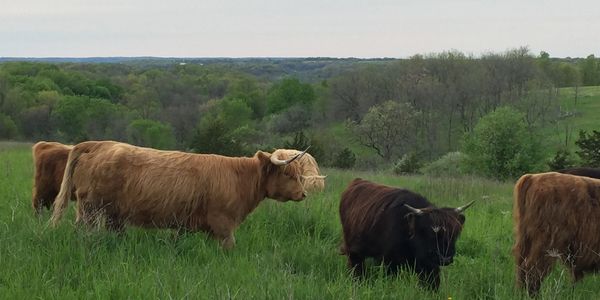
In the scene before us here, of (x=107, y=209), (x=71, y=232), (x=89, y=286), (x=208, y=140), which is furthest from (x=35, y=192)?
(x=208, y=140)

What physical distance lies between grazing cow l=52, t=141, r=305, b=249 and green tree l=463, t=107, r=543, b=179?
3983 cm

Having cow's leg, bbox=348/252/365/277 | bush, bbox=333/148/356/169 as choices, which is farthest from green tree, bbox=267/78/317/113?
cow's leg, bbox=348/252/365/277

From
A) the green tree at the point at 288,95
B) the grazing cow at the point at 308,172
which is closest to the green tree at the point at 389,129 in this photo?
the green tree at the point at 288,95

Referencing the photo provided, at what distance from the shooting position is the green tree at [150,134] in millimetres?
61812

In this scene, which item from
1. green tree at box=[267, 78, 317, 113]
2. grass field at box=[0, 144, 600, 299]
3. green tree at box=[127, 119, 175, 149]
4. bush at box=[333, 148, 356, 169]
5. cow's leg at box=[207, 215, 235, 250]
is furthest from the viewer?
green tree at box=[267, 78, 317, 113]

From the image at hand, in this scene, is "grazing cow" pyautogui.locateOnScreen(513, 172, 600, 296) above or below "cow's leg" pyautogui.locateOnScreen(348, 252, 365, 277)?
above

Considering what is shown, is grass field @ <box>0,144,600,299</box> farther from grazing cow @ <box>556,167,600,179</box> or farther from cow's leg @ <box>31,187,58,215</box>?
grazing cow @ <box>556,167,600,179</box>

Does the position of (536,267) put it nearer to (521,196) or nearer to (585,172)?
(521,196)

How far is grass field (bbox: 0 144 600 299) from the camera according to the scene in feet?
12.6

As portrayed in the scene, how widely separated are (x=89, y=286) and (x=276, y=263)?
4.92 feet

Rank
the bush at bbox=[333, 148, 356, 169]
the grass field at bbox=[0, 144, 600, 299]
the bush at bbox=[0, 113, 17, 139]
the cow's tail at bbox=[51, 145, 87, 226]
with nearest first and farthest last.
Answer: the grass field at bbox=[0, 144, 600, 299]
the cow's tail at bbox=[51, 145, 87, 226]
the bush at bbox=[333, 148, 356, 169]
the bush at bbox=[0, 113, 17, 139]

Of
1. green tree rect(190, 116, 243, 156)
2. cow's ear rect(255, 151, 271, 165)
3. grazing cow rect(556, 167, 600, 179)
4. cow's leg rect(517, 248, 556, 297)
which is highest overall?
cow's ear rect(255, 151, 271, 165)

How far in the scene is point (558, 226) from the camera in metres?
4.78

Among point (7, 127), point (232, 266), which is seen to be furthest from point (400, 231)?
point (7, 127)
